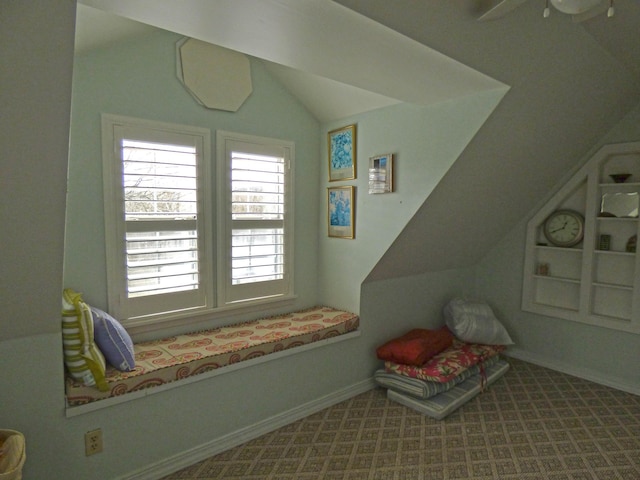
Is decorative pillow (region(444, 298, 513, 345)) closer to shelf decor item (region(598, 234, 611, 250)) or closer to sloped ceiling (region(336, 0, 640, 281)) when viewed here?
sloped ceiling (region(336, 0, 640, 281))

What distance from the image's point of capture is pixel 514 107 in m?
2.29

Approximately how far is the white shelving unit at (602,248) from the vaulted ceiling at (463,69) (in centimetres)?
20

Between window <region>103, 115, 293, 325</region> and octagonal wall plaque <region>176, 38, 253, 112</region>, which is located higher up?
octagonal wall plaque <region>176, 38, 253, 112</region>

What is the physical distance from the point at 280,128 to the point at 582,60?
6.49 feet

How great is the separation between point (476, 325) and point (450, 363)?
26.3 inches

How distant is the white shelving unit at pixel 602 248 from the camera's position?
10.0ft

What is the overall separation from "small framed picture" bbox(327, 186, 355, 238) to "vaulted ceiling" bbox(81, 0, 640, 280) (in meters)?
0.41

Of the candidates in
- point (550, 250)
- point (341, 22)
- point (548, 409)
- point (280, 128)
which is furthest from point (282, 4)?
point (550, 250)

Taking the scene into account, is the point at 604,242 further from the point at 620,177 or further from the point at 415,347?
the point at 415,347

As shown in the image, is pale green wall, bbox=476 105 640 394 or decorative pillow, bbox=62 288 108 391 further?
pale green wall, bbox=476 105 640 394

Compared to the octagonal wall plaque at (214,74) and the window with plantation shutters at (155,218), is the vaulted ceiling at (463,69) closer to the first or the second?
the octagonal wall plaque at (214,74)

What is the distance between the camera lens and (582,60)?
7.28 ft

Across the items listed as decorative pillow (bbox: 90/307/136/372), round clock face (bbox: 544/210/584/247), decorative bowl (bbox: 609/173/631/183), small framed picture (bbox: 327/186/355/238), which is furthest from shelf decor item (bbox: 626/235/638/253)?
decorative pillow (bbox: 90/307/136/372)

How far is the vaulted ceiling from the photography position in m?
1.43
